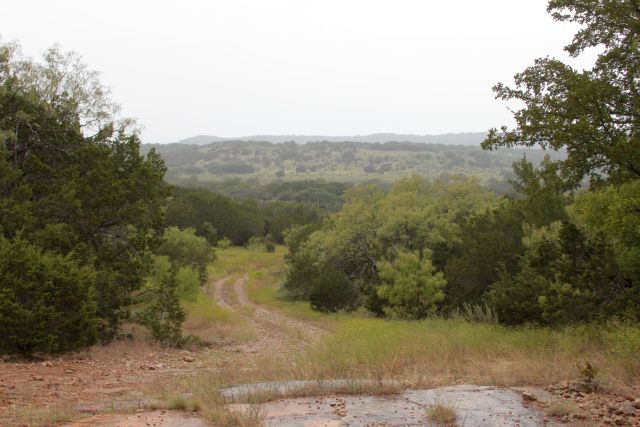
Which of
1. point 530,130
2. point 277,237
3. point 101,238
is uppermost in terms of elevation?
point 530,130

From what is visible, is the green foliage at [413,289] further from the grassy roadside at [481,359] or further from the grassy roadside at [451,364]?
the grassy roadside at [451,364]

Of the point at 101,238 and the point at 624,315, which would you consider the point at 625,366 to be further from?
the point at 101,238

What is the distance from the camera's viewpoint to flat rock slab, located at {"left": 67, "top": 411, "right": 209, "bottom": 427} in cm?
709

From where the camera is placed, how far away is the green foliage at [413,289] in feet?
90.7

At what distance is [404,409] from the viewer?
7.47 m

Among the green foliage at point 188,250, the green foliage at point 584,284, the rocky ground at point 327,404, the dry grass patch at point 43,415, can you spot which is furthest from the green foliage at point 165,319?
the green foliage at point 188,250

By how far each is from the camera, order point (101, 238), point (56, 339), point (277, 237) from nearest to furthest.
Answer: point (56, 339) < point (101, 238) < point (277, 237)

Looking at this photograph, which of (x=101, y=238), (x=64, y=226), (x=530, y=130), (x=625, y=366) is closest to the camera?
(x=625, y=366)

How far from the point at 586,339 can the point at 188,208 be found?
59255 millimetres

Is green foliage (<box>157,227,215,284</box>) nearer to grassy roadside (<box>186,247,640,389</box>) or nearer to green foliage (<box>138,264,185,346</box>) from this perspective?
green foliage (<box>138,264,185,346</box>)

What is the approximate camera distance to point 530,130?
11734mm

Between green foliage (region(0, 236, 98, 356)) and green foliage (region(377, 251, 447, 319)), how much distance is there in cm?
1635

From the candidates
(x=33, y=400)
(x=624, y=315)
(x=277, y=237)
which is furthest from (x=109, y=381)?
(x=277, y=237)

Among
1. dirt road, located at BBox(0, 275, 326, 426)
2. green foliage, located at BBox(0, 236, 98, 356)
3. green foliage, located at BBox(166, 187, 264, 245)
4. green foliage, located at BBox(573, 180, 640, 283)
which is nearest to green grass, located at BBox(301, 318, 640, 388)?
green foliage, located at BBox(573, 180, 640, 283)
